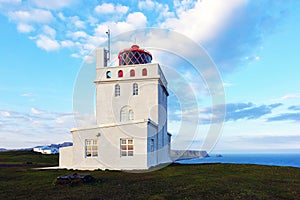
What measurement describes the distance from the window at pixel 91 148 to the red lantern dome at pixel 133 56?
11.0 m

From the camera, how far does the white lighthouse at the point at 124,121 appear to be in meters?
22.3

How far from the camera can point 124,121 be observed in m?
27.6

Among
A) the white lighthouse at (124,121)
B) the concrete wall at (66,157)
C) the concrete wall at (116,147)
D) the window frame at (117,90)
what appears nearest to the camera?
the concrete wall at (116,147)

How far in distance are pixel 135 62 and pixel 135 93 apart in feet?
12.8

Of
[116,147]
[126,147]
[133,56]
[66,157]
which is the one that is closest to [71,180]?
[116,147]

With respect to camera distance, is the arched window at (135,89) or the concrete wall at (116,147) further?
the arched window at (135,89)

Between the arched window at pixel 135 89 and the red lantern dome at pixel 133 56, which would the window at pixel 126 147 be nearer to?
the arched window at pixel 135 89

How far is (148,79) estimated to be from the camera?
2800 cm

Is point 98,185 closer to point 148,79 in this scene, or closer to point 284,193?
point 284,193

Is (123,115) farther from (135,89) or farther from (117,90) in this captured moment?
(135,89)

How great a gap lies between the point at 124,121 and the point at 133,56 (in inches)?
302

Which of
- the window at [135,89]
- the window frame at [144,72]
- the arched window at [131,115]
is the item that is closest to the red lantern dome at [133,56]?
the window frame at [144,72]

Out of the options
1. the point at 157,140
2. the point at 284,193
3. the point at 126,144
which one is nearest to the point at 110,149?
the point at 126,144

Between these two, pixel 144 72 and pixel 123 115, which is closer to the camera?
pixel 144 72
